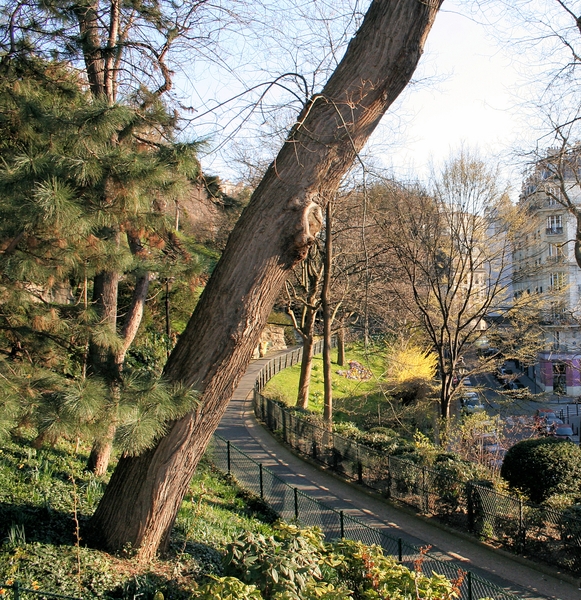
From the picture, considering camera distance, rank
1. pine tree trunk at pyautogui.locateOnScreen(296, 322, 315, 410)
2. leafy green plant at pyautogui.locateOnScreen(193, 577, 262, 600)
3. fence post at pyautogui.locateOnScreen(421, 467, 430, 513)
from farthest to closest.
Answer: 1. pine tree trunk at pyautogui.locateOnScreen(296, 322, 315, 410)
2. fence post at pyautogui.locateOnScreen(421, 467, 430, 513)
3. leafy green plant at pyautogui.locateOnScreen(193, 577, 262, 600)

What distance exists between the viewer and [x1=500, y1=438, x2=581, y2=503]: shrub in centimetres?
1141

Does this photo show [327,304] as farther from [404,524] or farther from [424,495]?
[404,524]

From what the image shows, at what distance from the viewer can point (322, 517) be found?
10.3m

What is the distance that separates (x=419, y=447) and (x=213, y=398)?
10314 mm

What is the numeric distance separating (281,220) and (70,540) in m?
3.79

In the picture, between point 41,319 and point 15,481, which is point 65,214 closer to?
point 41,319

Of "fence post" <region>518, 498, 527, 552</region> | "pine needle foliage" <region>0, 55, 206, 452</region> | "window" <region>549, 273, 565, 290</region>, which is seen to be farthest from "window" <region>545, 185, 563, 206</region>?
"pine needle foliage" <region>0, 55, 206, 452</region>

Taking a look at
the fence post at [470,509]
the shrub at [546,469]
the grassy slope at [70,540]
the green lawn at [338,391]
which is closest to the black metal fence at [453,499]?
the fence post at [470,509]

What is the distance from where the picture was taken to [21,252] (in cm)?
620

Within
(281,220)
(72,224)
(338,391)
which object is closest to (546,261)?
(338,391)

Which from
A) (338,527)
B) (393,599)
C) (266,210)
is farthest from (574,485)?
(266,210)

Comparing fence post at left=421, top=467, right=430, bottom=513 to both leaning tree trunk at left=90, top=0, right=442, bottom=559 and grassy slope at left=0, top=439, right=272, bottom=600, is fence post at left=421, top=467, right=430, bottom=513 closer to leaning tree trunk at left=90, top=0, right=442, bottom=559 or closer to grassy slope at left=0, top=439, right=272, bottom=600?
grassy slope at left=0, top=439, right=272, bottom=600

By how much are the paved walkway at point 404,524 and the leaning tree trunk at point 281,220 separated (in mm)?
6955

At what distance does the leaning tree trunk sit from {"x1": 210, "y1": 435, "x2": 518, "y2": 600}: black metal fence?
4.22 meters
